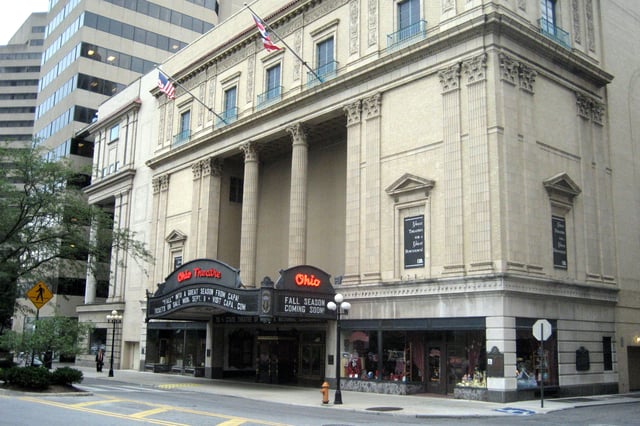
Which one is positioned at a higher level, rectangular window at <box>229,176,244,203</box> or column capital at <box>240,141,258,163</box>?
column capital at <box>240,141,258,163</box>

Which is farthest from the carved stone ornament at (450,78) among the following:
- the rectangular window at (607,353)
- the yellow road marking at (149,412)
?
the yellow road marking at (149,412)

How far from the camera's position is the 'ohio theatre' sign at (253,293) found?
1282 inches

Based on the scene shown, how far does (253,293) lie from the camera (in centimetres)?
3294

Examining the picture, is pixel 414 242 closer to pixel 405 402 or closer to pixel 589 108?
pixel 405 402

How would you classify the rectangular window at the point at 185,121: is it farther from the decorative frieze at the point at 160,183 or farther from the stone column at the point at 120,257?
the stone column at the point at 120,257

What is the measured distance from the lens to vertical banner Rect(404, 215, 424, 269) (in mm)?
31000

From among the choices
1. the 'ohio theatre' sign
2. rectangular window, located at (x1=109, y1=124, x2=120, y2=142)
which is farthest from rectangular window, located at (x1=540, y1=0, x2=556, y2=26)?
rectangular window, located at (x1=109, y1=124, x2=120, y2=142)

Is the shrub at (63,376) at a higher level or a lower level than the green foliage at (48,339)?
lower

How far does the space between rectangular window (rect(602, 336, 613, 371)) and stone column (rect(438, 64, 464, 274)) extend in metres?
9.37

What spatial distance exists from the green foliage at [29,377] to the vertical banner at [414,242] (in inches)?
660

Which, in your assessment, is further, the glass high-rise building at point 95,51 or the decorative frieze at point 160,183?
the glass high-rise building at point 95,51

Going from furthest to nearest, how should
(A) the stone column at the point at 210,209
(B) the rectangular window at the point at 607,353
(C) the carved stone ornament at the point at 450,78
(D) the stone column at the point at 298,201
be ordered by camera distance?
(A) the stone column at the point at 210,209 < (D) the stone column at the point at 298,201 < (B) the rectangular window at the point at 607,353 < (C) the carved stone ornament at the point at 450,78

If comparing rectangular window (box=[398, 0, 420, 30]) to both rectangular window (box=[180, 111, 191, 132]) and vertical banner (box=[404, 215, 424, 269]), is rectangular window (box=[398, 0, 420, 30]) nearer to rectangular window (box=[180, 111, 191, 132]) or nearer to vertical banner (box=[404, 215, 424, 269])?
vertical banner (box=[404, 215, 424, 269])

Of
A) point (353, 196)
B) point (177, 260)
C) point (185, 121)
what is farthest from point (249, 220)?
point (185, 121)
